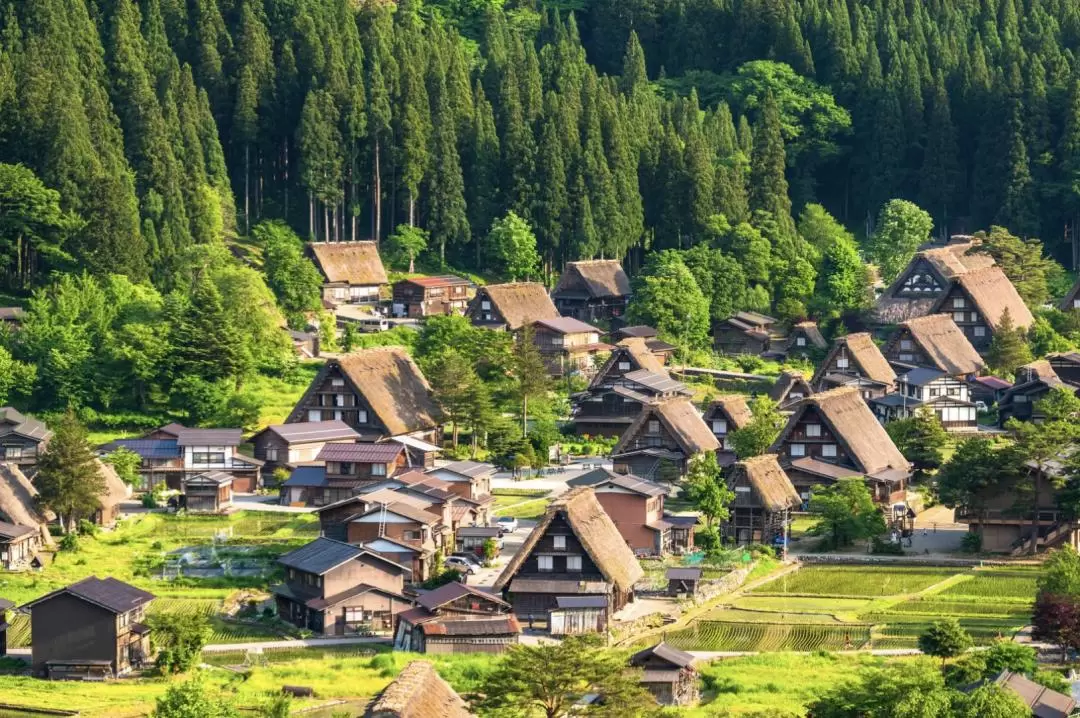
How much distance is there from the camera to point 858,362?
77.7 m

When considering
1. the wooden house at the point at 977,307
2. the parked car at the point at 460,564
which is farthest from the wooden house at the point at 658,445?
the wooden house at the point at 977,307

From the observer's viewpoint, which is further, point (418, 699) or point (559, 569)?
point (559, 569)

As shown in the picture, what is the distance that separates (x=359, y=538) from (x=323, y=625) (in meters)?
4.98

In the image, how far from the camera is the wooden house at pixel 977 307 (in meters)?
85.1

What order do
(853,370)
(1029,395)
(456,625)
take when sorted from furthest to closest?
1. (853,370)
2. (1029,395)
3. (456,625)

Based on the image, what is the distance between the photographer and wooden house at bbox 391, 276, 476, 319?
8844cm

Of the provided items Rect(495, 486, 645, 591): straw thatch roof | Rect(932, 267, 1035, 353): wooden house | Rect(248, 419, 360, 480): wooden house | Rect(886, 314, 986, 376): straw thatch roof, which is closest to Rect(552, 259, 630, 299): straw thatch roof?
Rect(932, 267, 1035, 353): wooden house

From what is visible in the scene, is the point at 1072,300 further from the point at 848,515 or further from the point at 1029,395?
the point at 848,515

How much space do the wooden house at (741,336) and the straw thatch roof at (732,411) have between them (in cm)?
1581

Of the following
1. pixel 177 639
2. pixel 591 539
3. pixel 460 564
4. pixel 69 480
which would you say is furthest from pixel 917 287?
pixel 177 639

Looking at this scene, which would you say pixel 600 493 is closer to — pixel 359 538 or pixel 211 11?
pixel 359 538

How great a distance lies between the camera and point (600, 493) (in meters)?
60.3

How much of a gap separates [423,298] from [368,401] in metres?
19.2

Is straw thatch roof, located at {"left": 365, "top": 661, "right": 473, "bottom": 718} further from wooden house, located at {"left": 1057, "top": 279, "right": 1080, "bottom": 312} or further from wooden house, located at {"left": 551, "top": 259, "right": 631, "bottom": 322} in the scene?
wooden house, located at {"left": 1057, "top": 279, "right": 1080, "bottom": 312}
